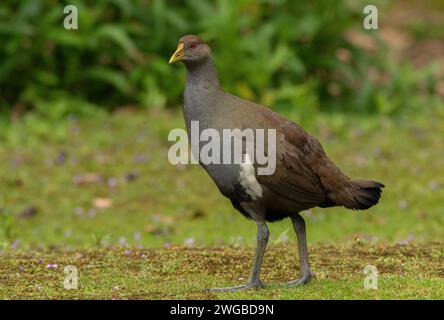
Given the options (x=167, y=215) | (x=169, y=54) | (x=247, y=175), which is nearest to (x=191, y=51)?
(x=247, y=175)

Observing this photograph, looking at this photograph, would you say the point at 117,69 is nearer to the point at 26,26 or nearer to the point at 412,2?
the point at 26,26

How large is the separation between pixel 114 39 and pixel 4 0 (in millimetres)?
1536

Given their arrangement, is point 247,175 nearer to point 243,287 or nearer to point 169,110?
point 243,287

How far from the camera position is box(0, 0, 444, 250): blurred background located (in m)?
10.6

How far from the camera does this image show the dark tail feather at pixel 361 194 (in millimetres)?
6609

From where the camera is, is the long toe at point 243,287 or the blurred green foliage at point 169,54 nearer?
the long toe at point 243,287

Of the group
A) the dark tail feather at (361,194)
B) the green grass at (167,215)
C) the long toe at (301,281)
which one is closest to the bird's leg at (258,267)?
the green grass at (167,215)

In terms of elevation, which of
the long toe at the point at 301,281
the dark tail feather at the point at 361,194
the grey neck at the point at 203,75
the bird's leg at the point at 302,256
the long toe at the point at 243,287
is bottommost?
the long toe at the point at 243,287

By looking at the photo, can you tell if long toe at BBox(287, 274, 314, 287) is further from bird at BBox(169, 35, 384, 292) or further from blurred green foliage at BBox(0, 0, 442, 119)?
blurred green foliage at BBox(0, 0, 442, 119)

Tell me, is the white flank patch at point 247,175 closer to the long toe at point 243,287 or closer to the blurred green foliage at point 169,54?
the long toe at point 243,287

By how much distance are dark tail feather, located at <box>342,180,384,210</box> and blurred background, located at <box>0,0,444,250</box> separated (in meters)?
3.31

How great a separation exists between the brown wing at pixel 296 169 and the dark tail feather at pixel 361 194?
0.18 meters

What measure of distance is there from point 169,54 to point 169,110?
84 cm

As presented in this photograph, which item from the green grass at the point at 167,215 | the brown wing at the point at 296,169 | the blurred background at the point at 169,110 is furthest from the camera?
the blurred background at the point at 169,110
